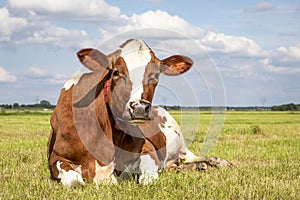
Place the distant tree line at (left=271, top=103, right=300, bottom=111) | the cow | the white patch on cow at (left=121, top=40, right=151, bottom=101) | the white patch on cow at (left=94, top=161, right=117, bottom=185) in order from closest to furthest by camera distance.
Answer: the white patch on cow at (left=121, top=40, right=151, bottom=101) → the cow → the white patch on cow at (left=94, top=161, right=117, bottom=185) → the distant tree line at (left=271, top=103, right=300, bottom=111)

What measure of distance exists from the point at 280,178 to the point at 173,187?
7.66ft

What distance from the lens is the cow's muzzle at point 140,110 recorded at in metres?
6.16

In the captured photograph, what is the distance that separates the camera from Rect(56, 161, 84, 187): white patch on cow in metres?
6.69

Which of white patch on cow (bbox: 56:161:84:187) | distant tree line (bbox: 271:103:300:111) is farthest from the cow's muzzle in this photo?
distant tree line (bbox: 271:103:300:111)

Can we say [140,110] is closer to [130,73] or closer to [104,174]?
[130,73]

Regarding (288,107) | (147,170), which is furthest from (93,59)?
(288,107)

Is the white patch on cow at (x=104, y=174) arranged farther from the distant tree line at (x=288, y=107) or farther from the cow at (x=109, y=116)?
the distant tree line at (x=288, y=107)

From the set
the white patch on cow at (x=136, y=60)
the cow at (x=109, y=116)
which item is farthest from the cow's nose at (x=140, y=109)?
the white patch on cow at (x=136, y=60)

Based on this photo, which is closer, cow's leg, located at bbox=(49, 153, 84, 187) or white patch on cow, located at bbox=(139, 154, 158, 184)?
cow's leg, located at bbox=(49, 153, 84, 187)

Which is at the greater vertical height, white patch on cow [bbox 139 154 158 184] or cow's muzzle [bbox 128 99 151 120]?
cow's muzzle [bbox 128 99 151 120]

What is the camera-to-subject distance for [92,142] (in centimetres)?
714

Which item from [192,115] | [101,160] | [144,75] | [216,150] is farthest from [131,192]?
[216,150]

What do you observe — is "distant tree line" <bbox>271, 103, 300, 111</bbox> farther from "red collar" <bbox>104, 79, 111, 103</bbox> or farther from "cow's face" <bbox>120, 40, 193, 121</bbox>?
"red collar" <bbox>104, 79, 111, 103</bbox>

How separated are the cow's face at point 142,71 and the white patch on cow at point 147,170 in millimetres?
1188
